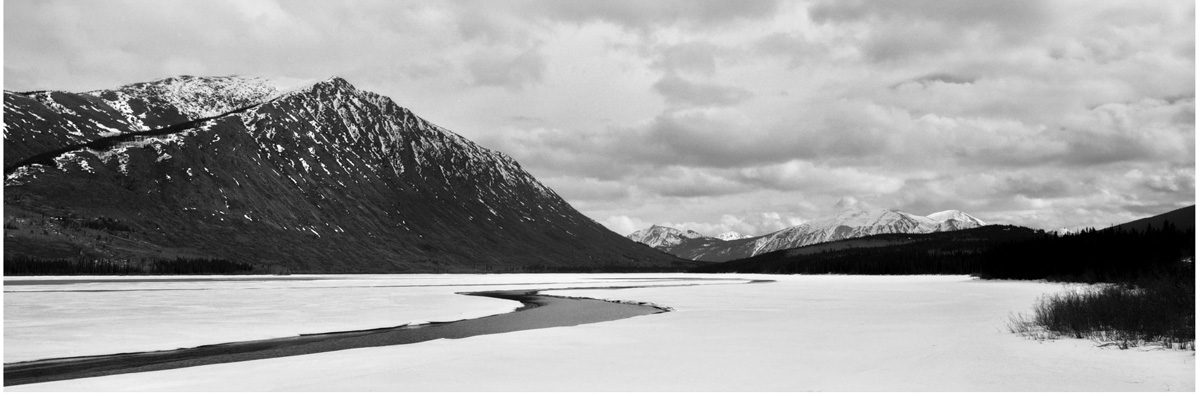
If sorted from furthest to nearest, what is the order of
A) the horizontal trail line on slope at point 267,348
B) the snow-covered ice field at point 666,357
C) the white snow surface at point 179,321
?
the white snow surface at point 179,321 → the horizontal trail line on slope at point 267,348 → the snow-covered ice field at point 666,357

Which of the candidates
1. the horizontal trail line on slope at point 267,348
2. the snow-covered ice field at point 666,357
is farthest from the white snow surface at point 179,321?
the horizontal trail line on slope at point 267,348

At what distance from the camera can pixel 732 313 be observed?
46938 millimetres

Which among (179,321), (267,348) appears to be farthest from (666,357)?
(179,321)

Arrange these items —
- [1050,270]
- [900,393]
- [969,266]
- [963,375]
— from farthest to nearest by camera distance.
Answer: [969,266] → [1050,270] → [963,375] → [900,393]

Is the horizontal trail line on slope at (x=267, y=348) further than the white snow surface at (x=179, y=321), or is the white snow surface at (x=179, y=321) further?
the white snow surface at (x=179, y=321)

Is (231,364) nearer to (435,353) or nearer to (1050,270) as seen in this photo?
(435,353)

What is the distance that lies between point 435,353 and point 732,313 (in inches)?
952

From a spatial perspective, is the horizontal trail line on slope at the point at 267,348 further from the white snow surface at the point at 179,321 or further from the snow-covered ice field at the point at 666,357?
the snow-covered ice field at the point at 666,357

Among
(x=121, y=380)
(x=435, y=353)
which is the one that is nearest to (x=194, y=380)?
(x=121, y=380)

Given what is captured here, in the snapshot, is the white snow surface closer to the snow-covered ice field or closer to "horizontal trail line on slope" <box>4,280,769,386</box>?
the snow-covered ice field

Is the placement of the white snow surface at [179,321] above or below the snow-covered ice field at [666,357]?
below

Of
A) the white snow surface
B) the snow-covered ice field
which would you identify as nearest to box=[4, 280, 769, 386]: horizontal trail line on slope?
the white snow surface

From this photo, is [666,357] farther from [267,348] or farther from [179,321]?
[179,321]

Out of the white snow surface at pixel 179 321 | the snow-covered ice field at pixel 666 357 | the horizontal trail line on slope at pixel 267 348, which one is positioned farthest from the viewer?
the white snow surface at pixel 179 321
